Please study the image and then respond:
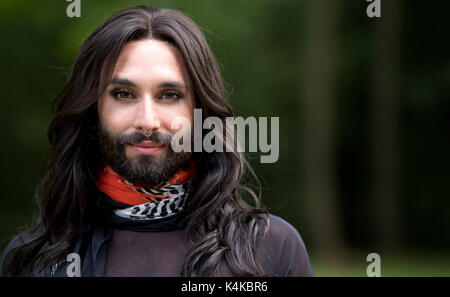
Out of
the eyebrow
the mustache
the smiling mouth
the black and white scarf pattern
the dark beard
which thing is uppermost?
the eyebrow

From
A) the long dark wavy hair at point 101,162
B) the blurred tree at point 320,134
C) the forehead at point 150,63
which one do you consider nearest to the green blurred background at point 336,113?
the blurred tree at point 320,134

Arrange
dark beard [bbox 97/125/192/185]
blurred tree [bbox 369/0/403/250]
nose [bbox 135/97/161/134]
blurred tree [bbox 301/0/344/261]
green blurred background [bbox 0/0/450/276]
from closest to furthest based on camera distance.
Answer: nose [bbox 135/97/161/134]
dark beard [bbox 97/125/192/185]
green blurred background [bbox 0/0/450/276]
blurred tree [bbox 301/0/344/261]
blurred tree [bbox 369/0/403/250]

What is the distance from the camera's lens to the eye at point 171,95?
2.91 metres

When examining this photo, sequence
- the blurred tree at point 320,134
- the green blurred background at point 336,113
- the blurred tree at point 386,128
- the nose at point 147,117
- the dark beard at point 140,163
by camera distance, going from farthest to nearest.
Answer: the blurred tree at point 386,128 → the blurred tree at point 320,134 → the green blurred background at point 336,113 → the dark beard at point 140,163 → the nose at point 147,117

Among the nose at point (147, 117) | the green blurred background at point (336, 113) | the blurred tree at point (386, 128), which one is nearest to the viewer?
the nose at point (147, 117)

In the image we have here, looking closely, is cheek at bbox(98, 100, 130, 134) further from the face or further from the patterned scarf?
the patterned scarf

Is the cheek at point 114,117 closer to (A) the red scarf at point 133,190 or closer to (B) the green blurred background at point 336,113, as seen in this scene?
(A) the red scarf at point 133,190

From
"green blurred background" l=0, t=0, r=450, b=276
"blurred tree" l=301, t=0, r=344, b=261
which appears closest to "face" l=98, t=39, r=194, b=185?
"green blurred background" l=0, t=0, r=450, b=276

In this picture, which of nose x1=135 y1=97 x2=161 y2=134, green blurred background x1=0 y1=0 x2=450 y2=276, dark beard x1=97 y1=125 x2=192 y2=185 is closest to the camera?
nose x1=135 y1=97 x2=161 y2=134

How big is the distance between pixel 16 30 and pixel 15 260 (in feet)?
33.8

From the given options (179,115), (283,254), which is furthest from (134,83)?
(283,254)

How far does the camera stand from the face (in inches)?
113

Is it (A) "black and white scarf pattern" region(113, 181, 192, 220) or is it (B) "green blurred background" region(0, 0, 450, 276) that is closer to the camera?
(A) "black and white scarf pattern" region(113, 181, 192, 220)

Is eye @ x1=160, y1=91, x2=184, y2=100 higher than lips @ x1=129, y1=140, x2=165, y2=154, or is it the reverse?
eye @ x1=160, y1=91, x2=184, y2=100
